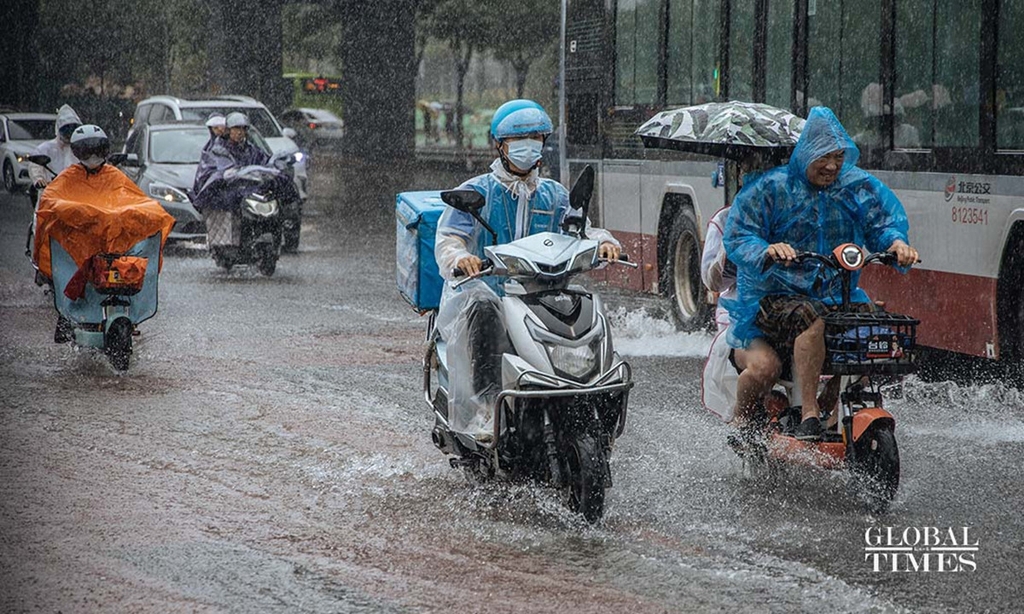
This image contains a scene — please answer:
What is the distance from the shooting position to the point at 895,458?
636cm

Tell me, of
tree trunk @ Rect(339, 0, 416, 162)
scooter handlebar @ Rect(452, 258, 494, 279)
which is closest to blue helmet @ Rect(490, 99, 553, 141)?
scooter handlebar @ Rect(452, 258, 494, 279)

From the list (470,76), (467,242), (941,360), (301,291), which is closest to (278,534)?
(467,242)

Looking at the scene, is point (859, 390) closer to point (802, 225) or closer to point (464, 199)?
point (802, 225)

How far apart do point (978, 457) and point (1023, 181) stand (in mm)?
1940

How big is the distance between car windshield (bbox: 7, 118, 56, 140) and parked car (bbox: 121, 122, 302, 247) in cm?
1424

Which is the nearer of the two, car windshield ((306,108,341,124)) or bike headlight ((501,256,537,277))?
bike headlight ((501,256,537,277))

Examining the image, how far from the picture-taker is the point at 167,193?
19156 millimetres

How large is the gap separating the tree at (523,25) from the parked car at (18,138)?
17.1 metres

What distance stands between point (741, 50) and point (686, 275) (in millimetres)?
2008

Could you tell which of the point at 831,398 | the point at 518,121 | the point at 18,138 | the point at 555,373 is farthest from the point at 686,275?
the point at 18,138

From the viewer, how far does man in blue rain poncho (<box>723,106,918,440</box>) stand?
6.66 m

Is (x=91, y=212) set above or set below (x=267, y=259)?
Answer: above

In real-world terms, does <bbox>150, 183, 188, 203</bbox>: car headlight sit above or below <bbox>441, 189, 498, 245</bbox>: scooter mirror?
below

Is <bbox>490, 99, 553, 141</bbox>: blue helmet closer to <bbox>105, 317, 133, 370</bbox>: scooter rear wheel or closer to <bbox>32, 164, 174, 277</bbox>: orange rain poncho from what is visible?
<bbox>32, 164, 174, 277</bbox>: orange rain poncho
